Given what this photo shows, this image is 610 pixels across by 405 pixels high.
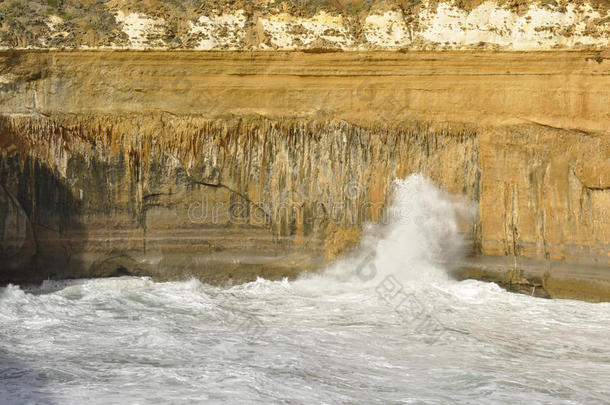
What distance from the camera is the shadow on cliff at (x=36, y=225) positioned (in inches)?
375

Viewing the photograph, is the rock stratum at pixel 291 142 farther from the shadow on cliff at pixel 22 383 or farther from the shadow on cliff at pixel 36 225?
the shadow on cliff at pixel 22 383

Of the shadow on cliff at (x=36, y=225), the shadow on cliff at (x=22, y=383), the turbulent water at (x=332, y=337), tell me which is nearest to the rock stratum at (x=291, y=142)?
the shadow on cliff at (x=36, y=225)

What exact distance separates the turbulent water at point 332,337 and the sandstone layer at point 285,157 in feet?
1.18

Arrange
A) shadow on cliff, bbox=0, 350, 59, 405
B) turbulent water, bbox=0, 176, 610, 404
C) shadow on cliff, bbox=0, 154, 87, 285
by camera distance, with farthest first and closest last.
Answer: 1. shadow on cliff, bbox=0, 154, 87, 285
2. turbulent water, bbox=0, 176, 610, 404
3. shadow on cliff, bbox=0, 350, 59, 405

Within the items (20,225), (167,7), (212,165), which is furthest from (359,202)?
(20,225)

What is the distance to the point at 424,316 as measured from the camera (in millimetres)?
8445

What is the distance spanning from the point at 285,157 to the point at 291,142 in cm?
21

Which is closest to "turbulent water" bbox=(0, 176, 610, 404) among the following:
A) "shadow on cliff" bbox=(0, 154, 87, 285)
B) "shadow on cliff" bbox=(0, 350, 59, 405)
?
"shadow on cliff" bbox=(0, 350, 59, 405)

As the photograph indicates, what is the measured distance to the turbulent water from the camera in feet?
19.8

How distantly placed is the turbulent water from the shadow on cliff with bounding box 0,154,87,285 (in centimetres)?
34

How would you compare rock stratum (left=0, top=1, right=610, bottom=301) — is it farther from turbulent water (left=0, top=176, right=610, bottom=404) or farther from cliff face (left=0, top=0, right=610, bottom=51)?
turbulent water (left=0, top=176, right=610, bottom=404)

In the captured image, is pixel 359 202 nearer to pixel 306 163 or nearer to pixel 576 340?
pixel 306 163

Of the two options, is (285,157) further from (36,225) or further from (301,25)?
(36,225)

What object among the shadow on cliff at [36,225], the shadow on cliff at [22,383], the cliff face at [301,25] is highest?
the cliff face at [301,25]
